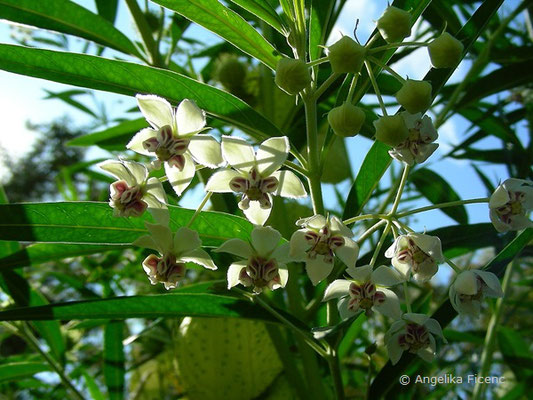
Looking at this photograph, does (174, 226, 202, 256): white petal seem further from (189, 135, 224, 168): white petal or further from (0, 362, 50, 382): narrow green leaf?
(0, 362, 50, 382): narrow green leaf

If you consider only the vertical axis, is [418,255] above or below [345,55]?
below

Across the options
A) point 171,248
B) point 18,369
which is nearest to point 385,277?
point 171,248

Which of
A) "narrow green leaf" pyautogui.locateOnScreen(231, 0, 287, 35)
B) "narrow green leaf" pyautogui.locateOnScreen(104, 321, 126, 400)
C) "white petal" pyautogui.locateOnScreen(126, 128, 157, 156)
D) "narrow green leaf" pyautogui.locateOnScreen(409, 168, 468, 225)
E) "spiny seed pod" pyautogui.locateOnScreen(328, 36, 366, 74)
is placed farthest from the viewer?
"narrow green leaf" pyautogui.locateOnScreen(409, 168, 468, 225)

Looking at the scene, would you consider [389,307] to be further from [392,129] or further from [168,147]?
[168,147]

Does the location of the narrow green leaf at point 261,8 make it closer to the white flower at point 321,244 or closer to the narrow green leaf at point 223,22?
the narrow green leaf at point 223,22
